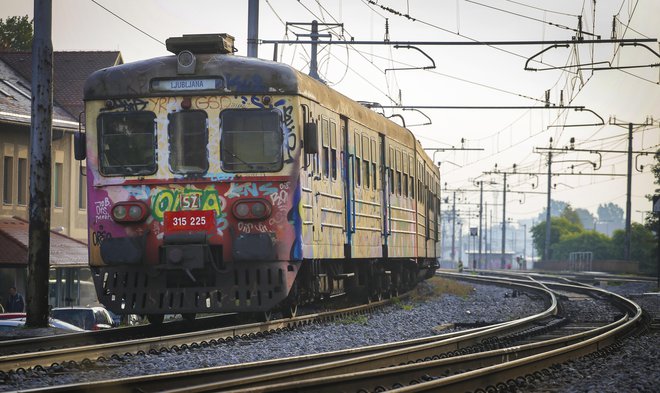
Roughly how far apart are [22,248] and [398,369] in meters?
24.3

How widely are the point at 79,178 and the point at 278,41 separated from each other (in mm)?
16500

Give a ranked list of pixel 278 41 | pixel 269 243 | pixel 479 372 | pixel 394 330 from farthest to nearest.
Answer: pixel 278 41
pixel 394 330
pixel 269 243
pixel 479 372

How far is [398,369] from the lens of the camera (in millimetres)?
9836

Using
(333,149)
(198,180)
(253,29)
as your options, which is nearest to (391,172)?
(253,29)

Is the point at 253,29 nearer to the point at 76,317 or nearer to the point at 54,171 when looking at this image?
the point at 76,317

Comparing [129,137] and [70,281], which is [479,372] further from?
[70,281]

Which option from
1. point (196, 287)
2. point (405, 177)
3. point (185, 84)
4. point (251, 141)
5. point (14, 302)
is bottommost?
point (14, 302)

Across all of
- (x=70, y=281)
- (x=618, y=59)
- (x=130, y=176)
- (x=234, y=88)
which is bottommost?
(x=70, y=281)

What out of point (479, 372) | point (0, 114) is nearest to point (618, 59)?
point (0, 114)

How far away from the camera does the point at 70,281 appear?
35.9 m

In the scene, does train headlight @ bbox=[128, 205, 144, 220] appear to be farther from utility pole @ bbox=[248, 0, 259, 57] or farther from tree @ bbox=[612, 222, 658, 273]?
tree @ bbox=[612, 222, 658, 273]

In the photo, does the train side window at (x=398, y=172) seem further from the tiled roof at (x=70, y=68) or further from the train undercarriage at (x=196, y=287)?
the tiled roof at (x=70, y=68)

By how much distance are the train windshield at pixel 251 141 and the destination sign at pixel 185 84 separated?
0.43 metres

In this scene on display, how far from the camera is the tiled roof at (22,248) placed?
32.2m
